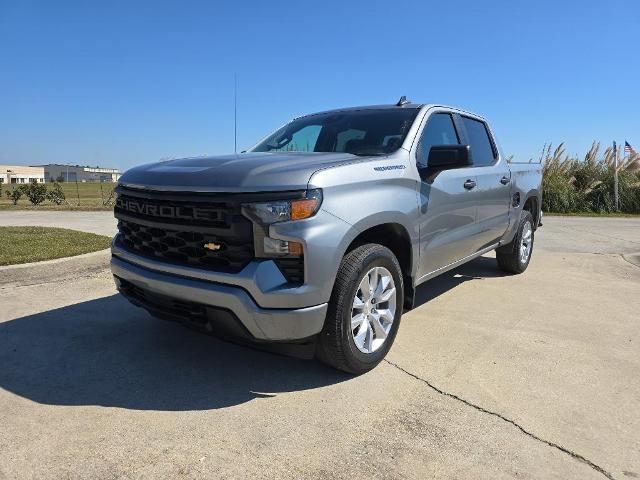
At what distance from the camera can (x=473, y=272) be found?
6418mm

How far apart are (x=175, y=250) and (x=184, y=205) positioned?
293mm

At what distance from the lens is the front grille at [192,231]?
272 centimetres

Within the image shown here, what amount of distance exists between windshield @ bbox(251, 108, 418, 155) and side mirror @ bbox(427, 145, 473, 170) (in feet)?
0.90

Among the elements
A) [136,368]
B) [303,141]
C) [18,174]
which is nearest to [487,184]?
[303,141]

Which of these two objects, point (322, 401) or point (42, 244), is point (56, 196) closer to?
point (42, 244)

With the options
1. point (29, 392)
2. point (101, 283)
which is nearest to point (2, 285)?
point (101, 283)

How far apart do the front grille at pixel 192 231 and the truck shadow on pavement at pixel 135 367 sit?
0.75 meters

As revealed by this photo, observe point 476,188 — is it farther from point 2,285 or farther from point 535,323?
point 2,285

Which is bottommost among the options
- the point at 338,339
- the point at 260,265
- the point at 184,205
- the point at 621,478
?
the point at 621,478

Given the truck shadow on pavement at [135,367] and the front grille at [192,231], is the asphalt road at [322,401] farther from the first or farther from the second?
the front grille at [192,231]

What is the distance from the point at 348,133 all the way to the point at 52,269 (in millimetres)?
3946

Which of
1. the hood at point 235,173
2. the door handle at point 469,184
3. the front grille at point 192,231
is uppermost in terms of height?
the hood at point 235,173

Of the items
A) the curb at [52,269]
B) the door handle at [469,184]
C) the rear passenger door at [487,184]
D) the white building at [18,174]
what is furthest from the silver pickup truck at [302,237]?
the white building at [18,174]

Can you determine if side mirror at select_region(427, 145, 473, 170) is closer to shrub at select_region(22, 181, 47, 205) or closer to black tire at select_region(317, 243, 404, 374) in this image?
black tire at select_region(317, 243, 404, 374)
